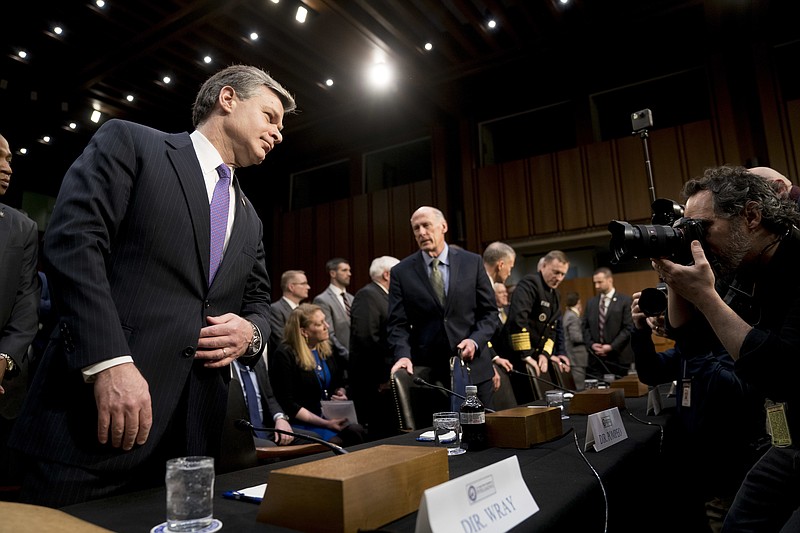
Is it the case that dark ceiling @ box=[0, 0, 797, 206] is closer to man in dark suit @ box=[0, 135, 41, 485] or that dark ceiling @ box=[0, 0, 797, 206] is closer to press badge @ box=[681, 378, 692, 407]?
man in dark suit @ box=[0, 135, 41, 485]

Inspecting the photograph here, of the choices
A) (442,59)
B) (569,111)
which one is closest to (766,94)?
(569,111)

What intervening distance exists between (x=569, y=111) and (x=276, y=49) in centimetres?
369

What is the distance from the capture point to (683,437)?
6.44 ft

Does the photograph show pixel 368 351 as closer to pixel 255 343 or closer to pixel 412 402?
pixel 412 402

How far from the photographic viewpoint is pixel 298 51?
5508 millimetres

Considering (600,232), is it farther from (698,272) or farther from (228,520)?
(228,520)

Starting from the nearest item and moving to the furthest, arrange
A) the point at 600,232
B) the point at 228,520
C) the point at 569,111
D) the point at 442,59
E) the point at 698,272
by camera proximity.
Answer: the point at 228,520 < the point at 698,272 < the point at 442,59 < the point at 600,232 < the point at 569,111

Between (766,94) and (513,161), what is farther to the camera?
(513,161)

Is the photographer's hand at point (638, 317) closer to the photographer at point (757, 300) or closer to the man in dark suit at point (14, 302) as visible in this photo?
the photographer at point (757, 300)

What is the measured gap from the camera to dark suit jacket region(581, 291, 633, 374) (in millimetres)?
4812

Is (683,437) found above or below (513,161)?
below

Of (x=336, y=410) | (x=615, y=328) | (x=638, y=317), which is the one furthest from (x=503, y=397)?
(x=615, y=328)

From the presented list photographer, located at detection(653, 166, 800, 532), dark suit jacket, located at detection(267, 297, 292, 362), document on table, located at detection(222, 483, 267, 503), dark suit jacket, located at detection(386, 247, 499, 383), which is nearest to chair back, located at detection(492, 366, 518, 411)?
dark suit jacket, located at detection(386, 247, 499, 383)

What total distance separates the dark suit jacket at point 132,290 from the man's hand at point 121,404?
0.12ft
